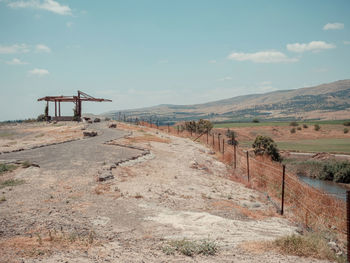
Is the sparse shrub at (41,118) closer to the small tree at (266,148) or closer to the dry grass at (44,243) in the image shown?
the small tree at (266,148)

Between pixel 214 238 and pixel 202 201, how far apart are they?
11.8ft

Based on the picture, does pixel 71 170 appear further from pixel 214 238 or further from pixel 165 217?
pixel 214 238

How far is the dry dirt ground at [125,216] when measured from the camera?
19.1ft

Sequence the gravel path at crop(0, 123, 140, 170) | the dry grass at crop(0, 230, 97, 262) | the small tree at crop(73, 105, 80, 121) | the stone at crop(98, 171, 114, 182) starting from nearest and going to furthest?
1. the dry grass at crop(0, 230, 97, 262)
2. the stone at crop(98, 171, 114, 182)
3. the gravel path at crop(0, 123, 140, 170)
4. the small tree at crop(73, 105, 80, 121)

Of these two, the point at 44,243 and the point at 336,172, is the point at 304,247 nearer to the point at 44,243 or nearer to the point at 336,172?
the point at 44,243

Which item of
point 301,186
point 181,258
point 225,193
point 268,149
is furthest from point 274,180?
point 268,149

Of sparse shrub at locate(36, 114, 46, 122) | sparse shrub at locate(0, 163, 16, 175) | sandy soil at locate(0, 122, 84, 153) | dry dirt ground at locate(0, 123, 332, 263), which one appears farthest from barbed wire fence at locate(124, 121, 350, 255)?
sparse shrub at locate(36, 114, 46, 122)

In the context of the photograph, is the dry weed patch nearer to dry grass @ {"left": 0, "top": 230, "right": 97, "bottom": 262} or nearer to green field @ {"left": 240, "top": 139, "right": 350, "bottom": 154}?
dry grass @ {"left": 0, "top": 230, "right": 97, "bottom": 262}

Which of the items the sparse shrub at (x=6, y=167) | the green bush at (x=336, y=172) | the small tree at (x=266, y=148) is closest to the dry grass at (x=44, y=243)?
the sparse shrub at (x=6, y=167)

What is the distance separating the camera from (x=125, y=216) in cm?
821

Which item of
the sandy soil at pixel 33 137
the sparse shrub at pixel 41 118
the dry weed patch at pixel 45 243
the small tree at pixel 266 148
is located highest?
the sparse shrub at pixel 41 118

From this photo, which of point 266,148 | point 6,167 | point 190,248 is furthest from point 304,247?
point 266,148

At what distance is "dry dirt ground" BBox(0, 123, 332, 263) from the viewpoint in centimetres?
582

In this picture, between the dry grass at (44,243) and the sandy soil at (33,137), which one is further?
the sandy soil at (33,137)
